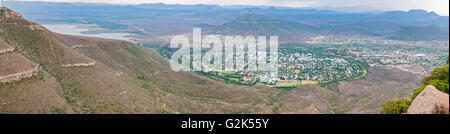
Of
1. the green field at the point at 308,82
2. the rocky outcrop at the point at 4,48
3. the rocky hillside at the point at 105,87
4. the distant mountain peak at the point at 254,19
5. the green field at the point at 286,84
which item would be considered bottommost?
the green field at the point at 308,82

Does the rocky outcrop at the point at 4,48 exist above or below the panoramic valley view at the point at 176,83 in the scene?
above

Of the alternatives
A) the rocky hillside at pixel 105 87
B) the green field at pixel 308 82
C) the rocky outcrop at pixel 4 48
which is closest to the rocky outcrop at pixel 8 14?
the rocky hillside at pixel 105 87

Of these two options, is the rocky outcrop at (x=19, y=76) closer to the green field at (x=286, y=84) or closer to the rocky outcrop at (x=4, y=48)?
the rocky outcrop at (x=4, y=48)

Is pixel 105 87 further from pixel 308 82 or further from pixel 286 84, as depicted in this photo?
pixel 308 82

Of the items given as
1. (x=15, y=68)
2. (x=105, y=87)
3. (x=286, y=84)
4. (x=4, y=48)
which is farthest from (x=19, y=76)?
(x=286, y=84)

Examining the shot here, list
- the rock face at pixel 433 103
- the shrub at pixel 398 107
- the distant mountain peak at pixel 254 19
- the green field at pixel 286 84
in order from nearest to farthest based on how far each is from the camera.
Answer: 1. the rock face at pixel 433 103
2. the shrub at pixel 398 107
3. the green field at pixel 286 84
4. the distant mountain peak at pixel 254 19

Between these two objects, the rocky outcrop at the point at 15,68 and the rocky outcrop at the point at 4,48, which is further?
the rocky outcrop at the point at 4,48

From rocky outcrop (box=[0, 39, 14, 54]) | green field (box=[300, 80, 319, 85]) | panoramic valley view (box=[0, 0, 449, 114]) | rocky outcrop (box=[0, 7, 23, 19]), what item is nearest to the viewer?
panoramic valley view (box=[0, 0, 449, 114])

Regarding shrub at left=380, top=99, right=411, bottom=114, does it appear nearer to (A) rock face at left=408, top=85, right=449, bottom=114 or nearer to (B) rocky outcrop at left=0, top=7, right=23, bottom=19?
(A) rock face at left=408, top=85, right=449, bottom=114

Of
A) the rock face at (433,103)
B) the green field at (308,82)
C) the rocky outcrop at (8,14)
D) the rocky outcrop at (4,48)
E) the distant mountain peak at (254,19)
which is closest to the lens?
the rock face at (433,103)

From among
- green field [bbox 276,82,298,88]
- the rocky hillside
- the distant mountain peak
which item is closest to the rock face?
the rocky hillside

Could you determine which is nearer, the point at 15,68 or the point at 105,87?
the point at 15,68
